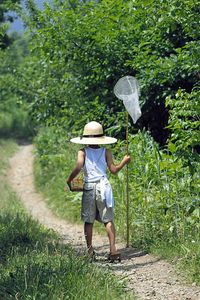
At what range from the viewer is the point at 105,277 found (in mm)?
5988

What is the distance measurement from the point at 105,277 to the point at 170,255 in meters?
1.62

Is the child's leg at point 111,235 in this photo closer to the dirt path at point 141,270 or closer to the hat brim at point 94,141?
the dirt path at point 141,270

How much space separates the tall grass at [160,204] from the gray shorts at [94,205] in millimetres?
762

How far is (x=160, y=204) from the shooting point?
8.24m

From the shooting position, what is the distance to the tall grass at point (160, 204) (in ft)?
24.5

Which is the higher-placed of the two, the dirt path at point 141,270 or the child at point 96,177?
the child at point 96,177

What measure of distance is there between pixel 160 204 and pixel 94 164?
1.20m

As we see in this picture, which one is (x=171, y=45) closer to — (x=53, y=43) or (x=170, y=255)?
(x=53, y=43)

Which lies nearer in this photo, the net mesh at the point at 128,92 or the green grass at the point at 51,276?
the green grass at the point at 51,276

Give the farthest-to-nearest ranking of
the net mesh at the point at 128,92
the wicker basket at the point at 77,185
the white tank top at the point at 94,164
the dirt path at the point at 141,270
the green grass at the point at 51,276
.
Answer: the net mesh at the point at 128,92
the wicker basket at the point at 77,185
the white tank top at the point at 94,164
the dirt path at the point at 141,270
the green grass at the point at 51,276

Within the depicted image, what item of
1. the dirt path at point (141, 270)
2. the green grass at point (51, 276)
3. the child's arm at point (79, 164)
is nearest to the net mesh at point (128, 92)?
the child's arm at point (79, 164)

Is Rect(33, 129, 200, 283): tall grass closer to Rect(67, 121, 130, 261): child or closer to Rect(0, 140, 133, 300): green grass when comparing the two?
Rect(67, 121, 130, 261): child

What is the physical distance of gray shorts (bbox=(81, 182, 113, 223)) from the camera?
7570mm

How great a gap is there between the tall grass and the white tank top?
0.90 meters
